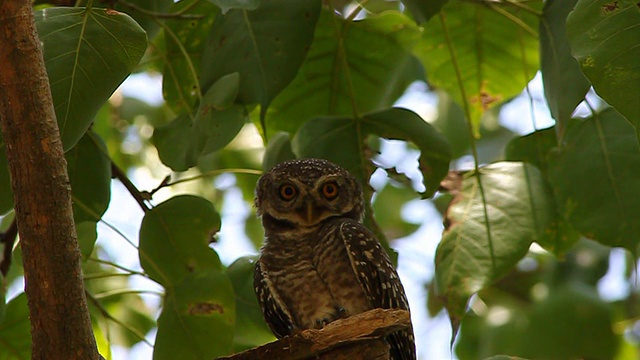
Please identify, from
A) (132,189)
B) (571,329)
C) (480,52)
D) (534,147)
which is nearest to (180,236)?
(132,189)

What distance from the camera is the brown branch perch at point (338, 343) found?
112 inches

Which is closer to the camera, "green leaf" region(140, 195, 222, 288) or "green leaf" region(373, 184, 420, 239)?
"green leaf" region(140, 195, 222, 288)

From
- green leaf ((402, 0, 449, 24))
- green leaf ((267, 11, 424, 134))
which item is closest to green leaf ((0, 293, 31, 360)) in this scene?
green leaf ((267, 11, 424, 134))

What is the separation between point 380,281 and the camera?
11.8 feet

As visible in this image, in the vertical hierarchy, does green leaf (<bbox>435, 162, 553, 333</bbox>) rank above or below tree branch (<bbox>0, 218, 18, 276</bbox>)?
below

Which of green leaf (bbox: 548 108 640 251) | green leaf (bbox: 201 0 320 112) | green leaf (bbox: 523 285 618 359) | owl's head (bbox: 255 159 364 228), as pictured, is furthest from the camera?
green leaf (bbox: 523 285 618 359)

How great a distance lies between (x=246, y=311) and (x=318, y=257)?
1.13ft

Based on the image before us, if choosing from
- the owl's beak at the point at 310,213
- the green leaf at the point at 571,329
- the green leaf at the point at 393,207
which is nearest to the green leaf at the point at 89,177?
the owl's beak at the point at 310,213

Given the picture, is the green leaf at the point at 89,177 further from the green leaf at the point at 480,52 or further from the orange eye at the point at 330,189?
the green leaf at the point at 480,52

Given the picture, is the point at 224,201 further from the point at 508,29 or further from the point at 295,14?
the point at 295,14

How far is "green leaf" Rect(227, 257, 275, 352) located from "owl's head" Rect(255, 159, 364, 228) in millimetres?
310

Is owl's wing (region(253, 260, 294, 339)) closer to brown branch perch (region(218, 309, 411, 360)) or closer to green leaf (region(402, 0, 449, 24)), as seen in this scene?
brown branch perch (region(218, 309, 411, 360))

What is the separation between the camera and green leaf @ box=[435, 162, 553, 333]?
139 inches

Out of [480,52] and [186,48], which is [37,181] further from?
[480,52]
